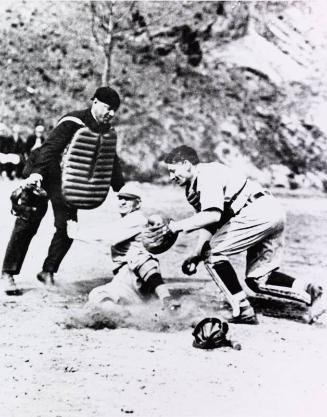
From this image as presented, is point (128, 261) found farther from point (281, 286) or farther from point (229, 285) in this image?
point (281, 286)

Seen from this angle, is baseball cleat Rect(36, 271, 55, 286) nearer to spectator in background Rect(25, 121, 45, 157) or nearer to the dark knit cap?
the dark knit cap

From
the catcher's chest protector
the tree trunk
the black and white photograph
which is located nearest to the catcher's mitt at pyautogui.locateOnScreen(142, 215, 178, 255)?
the black and white photograph

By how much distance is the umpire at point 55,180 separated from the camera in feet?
10.7

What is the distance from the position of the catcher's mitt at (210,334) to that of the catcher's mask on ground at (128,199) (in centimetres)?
84

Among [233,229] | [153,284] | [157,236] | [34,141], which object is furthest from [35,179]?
[34,141]

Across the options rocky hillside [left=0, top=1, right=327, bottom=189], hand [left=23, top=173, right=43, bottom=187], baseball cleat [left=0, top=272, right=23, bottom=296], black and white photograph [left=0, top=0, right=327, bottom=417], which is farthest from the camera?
rocky hillside [left=0, top=1, right=327, bottom=189]

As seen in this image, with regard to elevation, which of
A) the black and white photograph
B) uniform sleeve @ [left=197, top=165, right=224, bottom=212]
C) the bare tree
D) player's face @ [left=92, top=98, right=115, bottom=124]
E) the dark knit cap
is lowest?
the black and white photograph

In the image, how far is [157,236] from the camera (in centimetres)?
319

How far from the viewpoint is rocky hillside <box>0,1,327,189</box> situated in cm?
627

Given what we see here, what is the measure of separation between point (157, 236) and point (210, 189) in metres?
0.37

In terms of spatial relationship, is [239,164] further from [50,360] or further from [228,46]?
[50,360]

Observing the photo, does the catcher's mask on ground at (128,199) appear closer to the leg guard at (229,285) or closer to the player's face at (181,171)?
the player's face at (181,171)

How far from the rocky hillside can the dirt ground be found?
2873 millimetres

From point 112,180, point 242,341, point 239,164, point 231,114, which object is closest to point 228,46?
point 231,114
